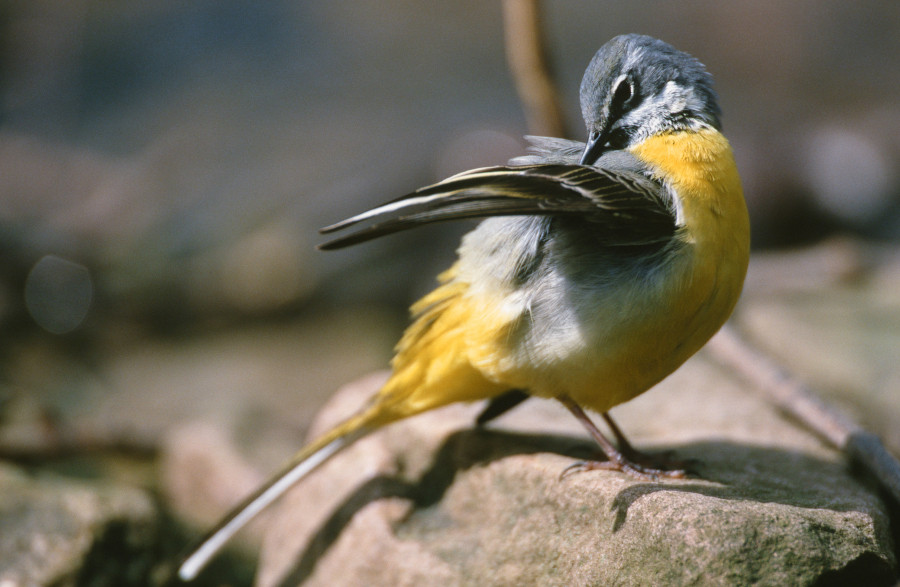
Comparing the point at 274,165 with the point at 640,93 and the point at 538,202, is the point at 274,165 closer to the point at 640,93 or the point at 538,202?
the point at 640,93

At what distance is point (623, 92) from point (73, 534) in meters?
3.51

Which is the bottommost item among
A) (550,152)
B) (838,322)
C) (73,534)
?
(838,322)

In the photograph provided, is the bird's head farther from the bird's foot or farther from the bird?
the bird's foot

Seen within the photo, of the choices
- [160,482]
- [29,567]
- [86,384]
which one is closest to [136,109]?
[86,384]

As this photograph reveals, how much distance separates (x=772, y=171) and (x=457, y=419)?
271 inches

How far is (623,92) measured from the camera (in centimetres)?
391

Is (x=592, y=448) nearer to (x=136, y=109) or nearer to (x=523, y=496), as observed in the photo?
(x=523, y=496)

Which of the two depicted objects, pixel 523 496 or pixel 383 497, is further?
pixel 383 497

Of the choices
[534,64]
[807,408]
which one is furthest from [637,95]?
[534,64]

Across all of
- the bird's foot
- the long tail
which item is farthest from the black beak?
the long tail

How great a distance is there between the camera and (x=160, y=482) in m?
6.43

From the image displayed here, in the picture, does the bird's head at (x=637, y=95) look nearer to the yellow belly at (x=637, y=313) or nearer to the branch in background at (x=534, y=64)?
the yellow belly at (x=637, y=313)

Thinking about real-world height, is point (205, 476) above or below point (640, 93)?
below

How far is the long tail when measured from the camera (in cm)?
450
